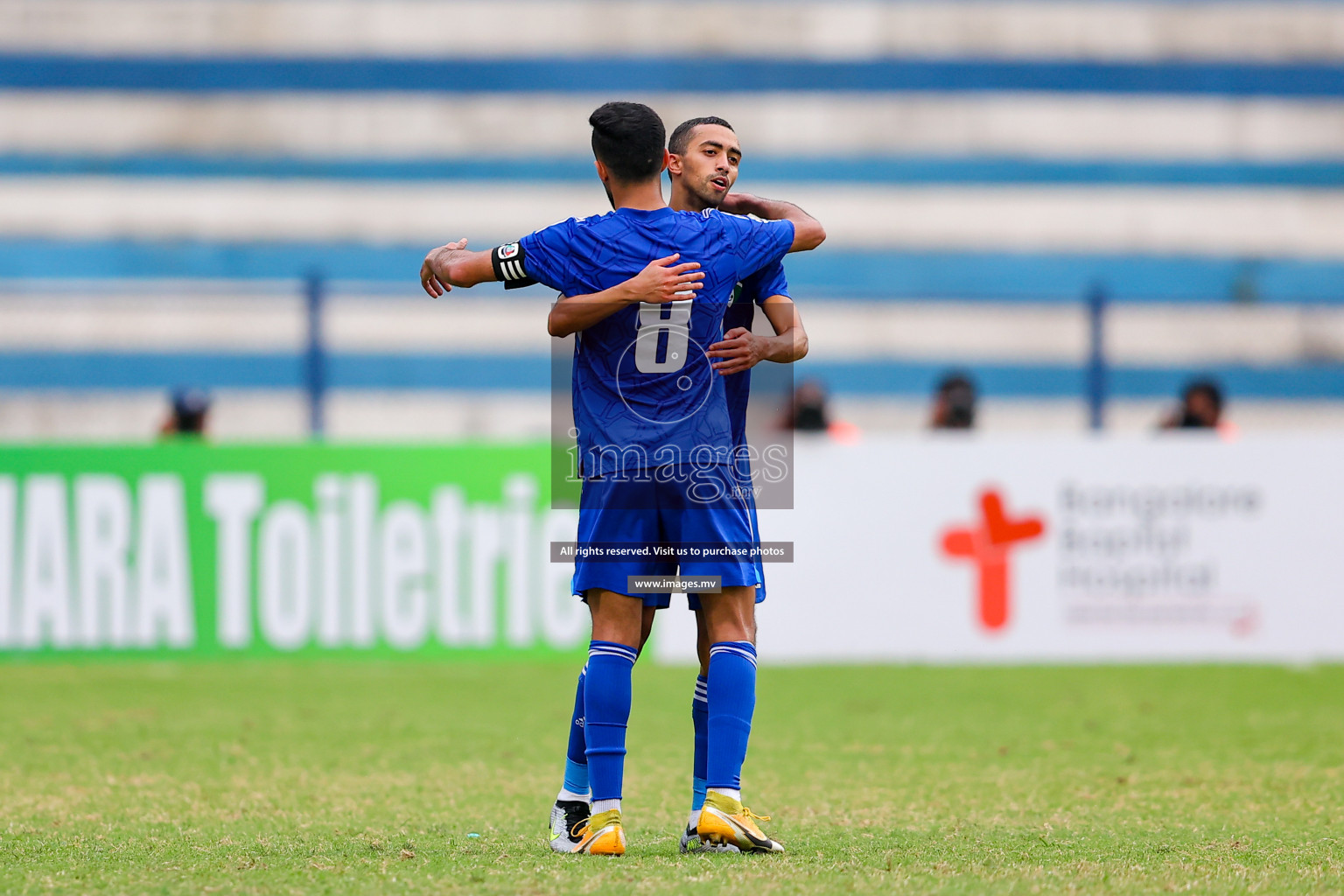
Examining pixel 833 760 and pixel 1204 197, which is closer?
pixel 833 760

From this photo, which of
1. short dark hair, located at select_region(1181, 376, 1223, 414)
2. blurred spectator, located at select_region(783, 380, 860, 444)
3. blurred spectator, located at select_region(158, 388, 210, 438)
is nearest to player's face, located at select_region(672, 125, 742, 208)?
blurred spectator, located at select_region(783, 380, 860, 444)

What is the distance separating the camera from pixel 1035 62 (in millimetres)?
14398

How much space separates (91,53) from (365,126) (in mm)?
2591

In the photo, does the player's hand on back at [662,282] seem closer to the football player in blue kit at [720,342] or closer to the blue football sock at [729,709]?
the football player in blue kit at [720,342]

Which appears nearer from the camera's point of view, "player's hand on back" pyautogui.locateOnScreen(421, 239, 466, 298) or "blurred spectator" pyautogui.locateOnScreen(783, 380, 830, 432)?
"player's hand on back" pyautogui.locateOnScreen(421, 239, 466, 298)

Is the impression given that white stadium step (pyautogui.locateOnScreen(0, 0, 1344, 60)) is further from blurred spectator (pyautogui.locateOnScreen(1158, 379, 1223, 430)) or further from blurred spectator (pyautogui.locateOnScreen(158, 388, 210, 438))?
blurred spectator (pyautogui.locateOnScreen(1158, 379, 1223, 430))

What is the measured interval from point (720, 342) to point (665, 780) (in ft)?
6.38

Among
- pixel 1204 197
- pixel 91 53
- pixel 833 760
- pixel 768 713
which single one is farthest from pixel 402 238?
pixel 833 760

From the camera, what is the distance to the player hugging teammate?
3.63 metres

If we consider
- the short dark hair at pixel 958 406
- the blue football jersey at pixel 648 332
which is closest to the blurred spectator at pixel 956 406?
the short dark hair at pixel 958 406

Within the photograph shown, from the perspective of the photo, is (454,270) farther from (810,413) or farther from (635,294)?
(810,413)

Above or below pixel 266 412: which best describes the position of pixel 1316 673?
below

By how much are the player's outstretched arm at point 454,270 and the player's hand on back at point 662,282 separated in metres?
0.34

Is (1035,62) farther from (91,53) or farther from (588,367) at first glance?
(588,367)
